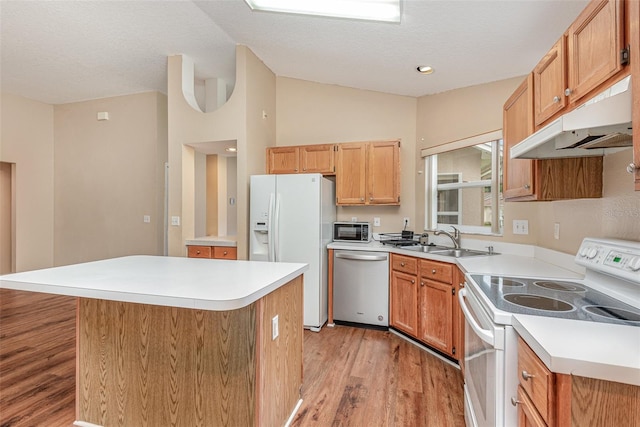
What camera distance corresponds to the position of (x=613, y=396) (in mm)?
791

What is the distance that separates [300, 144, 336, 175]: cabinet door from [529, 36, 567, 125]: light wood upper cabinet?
7.00 feet

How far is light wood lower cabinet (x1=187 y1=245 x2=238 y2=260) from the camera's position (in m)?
3.52

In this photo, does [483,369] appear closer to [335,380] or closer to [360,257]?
[335,380]

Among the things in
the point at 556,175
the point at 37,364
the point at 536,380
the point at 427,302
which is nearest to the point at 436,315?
the point at 427,302

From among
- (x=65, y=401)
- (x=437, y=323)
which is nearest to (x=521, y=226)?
(x=437, y=323)

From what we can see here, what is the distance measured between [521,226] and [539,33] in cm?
145

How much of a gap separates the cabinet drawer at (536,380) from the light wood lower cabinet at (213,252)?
2.96 m

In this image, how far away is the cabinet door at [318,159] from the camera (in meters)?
3.60

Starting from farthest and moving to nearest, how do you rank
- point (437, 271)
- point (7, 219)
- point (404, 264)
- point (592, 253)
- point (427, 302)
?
1. point (7, 219)
2. point (404, 264)
3. point (427, 302)
4. point (437, 271)
5. point (592, 253)

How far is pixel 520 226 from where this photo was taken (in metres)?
2.59

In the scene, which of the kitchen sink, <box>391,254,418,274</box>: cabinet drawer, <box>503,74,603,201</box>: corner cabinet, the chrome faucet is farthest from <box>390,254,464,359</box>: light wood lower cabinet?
<box>503,74,603,201</box>: corner cabinet

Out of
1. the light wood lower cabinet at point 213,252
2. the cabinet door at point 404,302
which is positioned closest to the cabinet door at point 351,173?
the cabinet door at point 404,302

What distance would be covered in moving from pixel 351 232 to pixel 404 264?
35.2 inches

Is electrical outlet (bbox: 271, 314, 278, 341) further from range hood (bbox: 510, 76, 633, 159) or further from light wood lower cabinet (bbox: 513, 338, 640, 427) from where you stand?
range hood (bbox: 510, 76, 633, 159)
